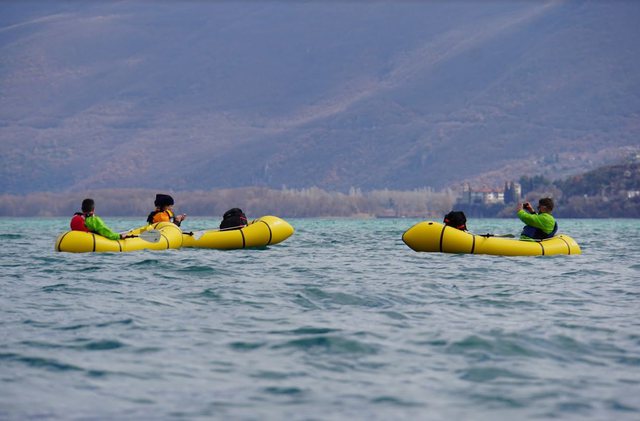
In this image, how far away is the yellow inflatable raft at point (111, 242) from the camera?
27.8 m

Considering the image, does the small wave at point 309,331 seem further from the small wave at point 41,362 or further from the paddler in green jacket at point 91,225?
the paddler in green jacket at point 91,225

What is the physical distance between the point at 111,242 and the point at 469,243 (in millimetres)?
9348

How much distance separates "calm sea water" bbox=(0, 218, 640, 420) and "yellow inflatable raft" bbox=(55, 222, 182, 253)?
188 inches

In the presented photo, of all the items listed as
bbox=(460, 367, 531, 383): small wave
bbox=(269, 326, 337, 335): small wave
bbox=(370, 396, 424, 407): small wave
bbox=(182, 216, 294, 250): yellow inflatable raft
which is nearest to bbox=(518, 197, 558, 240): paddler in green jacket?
bbox=(182, 216, 294, 250): yellow inflatable raft

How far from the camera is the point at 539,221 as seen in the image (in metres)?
28.7

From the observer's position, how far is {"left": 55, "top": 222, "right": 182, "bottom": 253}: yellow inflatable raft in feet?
91.0

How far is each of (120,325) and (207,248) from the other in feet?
52.0

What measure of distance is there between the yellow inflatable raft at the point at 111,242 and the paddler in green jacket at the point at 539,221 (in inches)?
381

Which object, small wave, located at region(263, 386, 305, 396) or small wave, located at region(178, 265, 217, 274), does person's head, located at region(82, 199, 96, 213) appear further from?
small wave, located at region(263, 386, 305, 396)

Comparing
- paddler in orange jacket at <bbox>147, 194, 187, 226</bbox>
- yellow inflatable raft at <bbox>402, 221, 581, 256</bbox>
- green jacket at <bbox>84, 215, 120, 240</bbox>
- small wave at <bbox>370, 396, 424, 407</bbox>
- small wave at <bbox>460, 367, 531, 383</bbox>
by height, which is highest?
paddler in orange jacket at <bbox>147, 194, 187, 226</bbox>

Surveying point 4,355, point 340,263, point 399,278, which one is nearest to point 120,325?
point 4,355

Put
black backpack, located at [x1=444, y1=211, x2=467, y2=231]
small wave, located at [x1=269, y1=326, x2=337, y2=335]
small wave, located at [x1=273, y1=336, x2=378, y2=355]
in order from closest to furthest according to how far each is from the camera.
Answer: small wave, located at [x1=273, y1=336, x2=378, y2=355] < small wave, located at [x1=269, y1=326, x2=337, y2=335] < black backpack, located at [x1=444, y1=211, x2=467, y2=231]

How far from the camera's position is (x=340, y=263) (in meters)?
28.9

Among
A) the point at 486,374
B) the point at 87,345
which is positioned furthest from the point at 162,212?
the point at 486,374
